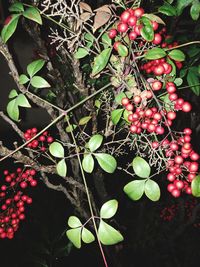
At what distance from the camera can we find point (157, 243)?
224cm

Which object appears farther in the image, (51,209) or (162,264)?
(51,209)

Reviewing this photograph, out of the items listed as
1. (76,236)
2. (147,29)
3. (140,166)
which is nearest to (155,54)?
(147,29)

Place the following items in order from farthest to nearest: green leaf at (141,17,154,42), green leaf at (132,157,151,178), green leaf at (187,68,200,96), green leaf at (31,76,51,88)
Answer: green leaf at (187,68,200,96) → green leaf at (31,76,51,88) → green leaf at (132,157,151,178) → green leaf at (141,17,154,42)

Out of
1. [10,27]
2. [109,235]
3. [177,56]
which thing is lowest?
[109,235]

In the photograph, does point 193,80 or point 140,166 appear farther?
point 193,80

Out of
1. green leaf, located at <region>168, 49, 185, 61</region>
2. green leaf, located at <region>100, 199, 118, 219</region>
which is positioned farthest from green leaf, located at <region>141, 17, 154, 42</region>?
green leaf, located at <region>100, 199, 118, 219</region>

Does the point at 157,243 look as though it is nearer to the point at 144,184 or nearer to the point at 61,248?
the point at 61,248

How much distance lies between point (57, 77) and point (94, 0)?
1.14m

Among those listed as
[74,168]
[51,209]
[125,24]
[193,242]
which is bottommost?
[193,242]

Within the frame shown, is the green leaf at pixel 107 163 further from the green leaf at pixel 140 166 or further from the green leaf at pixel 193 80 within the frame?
the green leaf at pixel 193 80

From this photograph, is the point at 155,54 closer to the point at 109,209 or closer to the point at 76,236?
the point at 109,209

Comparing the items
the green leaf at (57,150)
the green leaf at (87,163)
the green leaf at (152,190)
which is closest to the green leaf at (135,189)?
the green leaf at (152,190)

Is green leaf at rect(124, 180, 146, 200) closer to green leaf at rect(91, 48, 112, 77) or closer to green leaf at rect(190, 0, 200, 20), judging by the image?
green leaf at rect(91, 48, 112, 77)

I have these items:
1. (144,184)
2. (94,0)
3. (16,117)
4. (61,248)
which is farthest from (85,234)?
(94,0)
